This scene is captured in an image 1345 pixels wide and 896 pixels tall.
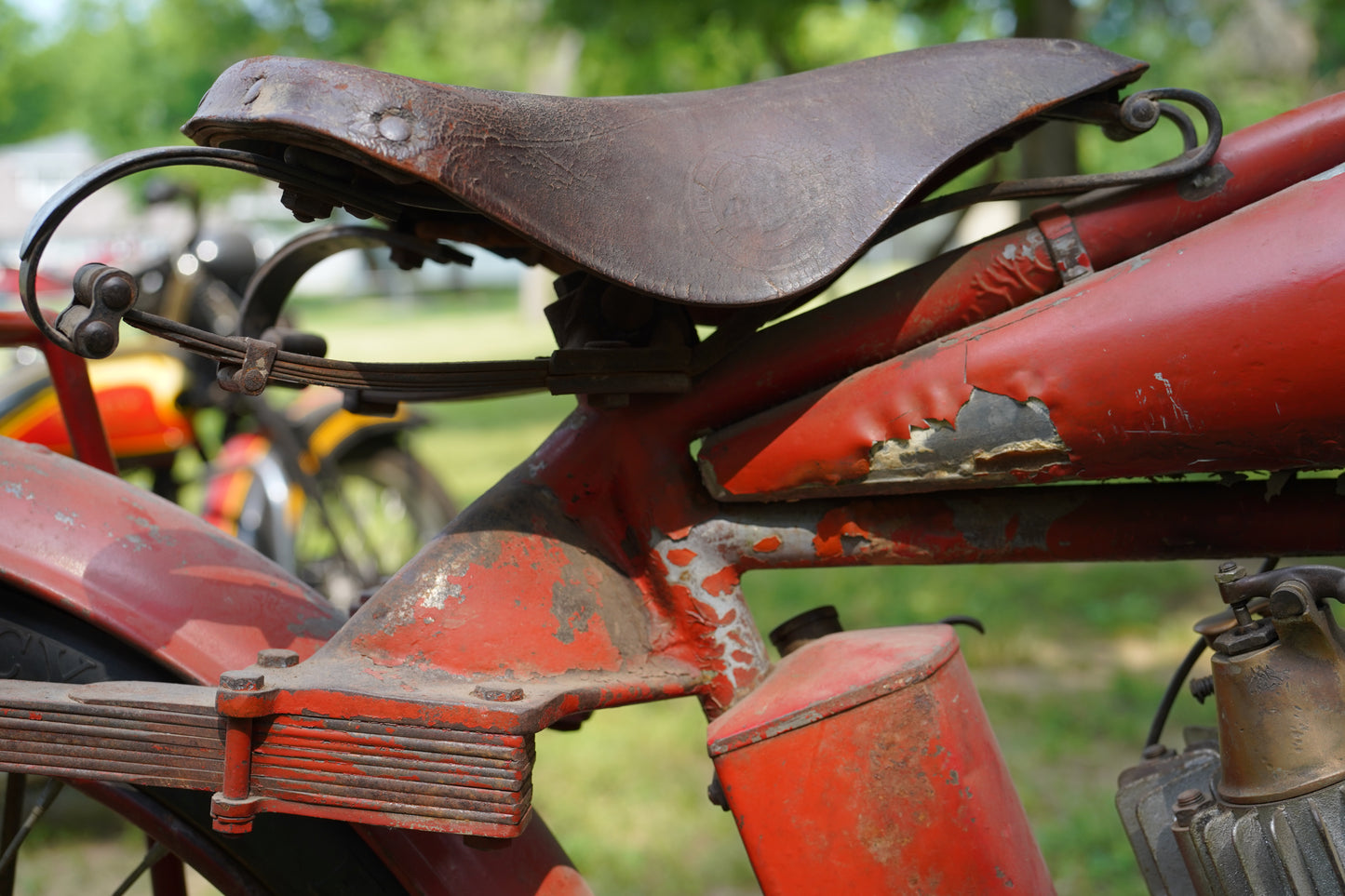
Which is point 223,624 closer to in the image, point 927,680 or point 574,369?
point 574,369

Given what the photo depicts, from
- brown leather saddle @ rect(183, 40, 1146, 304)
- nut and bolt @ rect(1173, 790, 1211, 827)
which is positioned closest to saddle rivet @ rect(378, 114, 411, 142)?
brown leather saddle @ rect(183, 40, 1146, 304)

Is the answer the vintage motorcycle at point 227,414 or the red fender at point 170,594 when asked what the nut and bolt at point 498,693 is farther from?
the vintage motorcycle at point 227,414

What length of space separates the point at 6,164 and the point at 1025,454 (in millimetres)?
48069

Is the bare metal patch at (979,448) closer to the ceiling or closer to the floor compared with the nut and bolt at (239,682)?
closer to the ceiling

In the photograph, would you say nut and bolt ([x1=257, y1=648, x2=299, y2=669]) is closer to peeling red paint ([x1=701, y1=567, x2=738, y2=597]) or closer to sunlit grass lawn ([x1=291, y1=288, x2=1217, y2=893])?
peeling red paint ([x1=701, y1=567, x2=738, y2=597])

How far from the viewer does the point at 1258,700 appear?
1084 millimetres

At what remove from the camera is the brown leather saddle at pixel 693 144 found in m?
0.94

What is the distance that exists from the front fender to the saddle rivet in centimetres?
61

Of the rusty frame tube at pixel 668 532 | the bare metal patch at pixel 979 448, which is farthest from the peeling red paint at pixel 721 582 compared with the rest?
the bare metal patch at pixel 979 448

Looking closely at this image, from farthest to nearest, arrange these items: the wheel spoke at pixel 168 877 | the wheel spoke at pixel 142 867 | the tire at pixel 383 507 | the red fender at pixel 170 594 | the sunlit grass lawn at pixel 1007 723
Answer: the tire at pixel 383 507
the sunlit grass lawn at pixel 1007 723
the wheel spoke at pixel 168 877
the wheel spoke at pixel 142 867
the red fender at pixel 170 594

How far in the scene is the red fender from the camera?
3.91 feet

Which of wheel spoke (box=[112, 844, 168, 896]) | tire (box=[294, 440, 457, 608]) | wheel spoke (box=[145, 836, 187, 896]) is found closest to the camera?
wheel spoke (box=[112, 844, 168, 896])

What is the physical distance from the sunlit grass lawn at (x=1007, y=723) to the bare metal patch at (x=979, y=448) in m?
1.61

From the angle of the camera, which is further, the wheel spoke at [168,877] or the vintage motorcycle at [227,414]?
the vintage motorcycle at [227,414]
